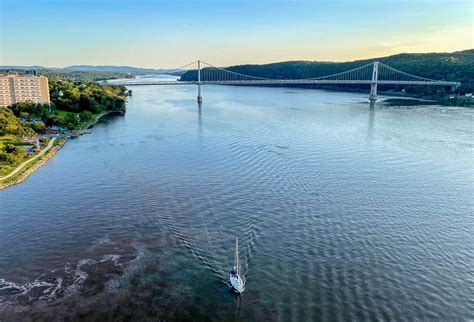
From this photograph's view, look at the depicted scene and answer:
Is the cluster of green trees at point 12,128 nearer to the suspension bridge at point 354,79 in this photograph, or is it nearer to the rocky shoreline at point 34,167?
the rocky shoreline at point 34,167

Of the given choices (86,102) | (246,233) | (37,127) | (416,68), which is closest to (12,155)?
(37,127)

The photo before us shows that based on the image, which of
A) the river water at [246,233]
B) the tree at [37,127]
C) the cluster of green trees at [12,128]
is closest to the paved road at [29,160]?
the river water at [246,233]

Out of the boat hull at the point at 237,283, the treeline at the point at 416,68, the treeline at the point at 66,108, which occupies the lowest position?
the boat hull at the point at 237,283

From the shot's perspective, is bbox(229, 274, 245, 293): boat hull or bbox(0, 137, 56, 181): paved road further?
bbox(0, 137, 56, 181): paved road

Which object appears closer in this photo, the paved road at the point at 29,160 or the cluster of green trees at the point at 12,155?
the paved road at the point at 29,160

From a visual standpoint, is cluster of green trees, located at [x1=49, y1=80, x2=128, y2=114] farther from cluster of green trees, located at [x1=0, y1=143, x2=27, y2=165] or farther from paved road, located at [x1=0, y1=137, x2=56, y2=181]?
cluster of green trees, located at [x1=0, y1=143, x2=27, y2=165]

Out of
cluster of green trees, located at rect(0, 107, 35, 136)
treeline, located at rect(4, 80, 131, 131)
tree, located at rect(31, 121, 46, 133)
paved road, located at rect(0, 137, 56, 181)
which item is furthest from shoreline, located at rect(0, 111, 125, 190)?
treeline, located at rect(4, 80, 131, 131)
